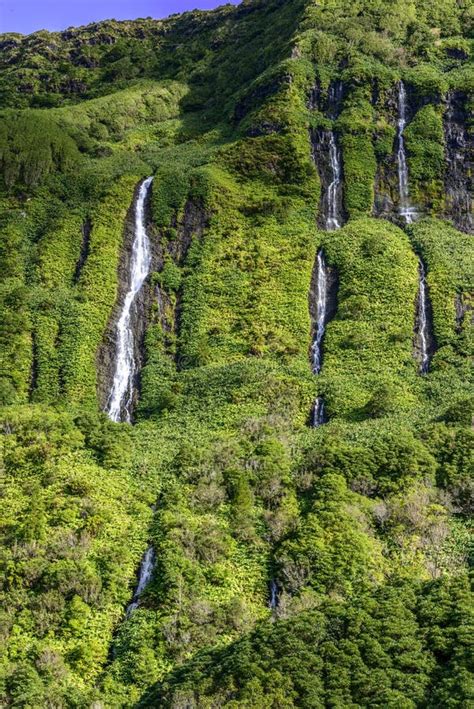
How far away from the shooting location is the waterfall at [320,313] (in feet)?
218

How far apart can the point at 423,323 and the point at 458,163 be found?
111ft

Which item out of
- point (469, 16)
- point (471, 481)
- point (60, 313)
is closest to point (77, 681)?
point (471, 481)

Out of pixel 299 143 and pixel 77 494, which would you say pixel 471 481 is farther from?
pixel 299 143

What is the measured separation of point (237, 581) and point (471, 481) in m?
16.1

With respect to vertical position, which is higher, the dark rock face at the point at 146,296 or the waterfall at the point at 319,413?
the dark rock face at the point at 146,296

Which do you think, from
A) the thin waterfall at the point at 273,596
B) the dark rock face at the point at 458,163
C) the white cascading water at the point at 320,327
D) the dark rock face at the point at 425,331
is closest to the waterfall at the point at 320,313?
the white cascading water at the point at 320,327

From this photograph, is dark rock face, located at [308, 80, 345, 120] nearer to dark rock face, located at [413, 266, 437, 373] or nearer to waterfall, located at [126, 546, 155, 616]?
dark rock face, located at [413, 266, 437, 373]

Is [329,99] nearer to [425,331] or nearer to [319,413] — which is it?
[425,331]

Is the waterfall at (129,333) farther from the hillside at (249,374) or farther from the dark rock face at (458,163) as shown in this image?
the dark rock face at (458,163)

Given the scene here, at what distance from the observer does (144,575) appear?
38000mm

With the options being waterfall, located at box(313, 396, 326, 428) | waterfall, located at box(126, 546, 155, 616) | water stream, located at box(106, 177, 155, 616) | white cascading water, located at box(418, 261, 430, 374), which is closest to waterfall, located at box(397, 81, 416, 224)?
white cascading water, located at box(418, 261, 430, 374)

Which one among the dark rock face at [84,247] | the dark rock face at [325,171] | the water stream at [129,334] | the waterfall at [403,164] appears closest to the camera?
the water stream at [129,334]

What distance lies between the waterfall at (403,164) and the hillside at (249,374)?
388 mm

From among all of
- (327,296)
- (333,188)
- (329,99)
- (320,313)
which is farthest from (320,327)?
(329,99)
